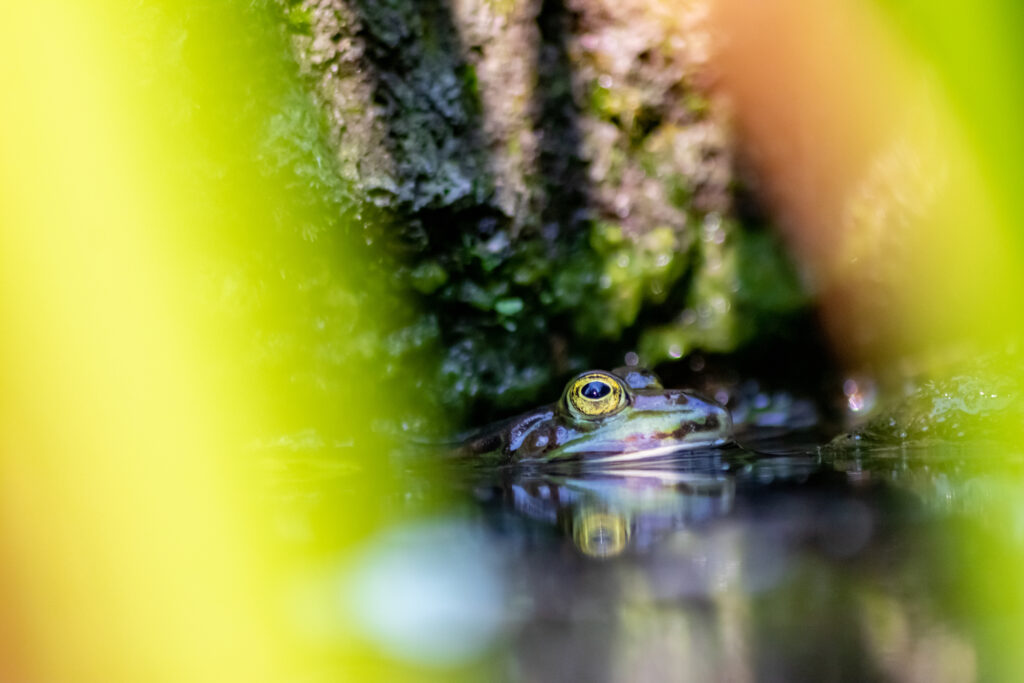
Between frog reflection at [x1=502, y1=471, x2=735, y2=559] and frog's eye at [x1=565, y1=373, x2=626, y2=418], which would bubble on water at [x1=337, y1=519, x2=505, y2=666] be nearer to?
frog reflection at [x1=502, y1=471, x2=735, y2=559]

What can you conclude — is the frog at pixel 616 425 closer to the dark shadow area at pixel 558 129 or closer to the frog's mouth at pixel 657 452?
the frog's mouth at pixel 657 452

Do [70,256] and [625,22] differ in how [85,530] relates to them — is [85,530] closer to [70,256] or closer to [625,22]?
[70,256]

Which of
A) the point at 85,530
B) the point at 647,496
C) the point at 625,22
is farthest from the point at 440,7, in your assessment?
the point at 85,530

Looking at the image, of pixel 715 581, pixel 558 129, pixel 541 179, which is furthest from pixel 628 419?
pixel 715 581

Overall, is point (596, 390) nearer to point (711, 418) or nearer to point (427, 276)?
point (711, 418)

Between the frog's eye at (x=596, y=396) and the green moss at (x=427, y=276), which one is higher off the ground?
the green moss at (x=427, y=276)

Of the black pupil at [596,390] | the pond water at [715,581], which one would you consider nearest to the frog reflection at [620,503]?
the pond water at [715,581]
